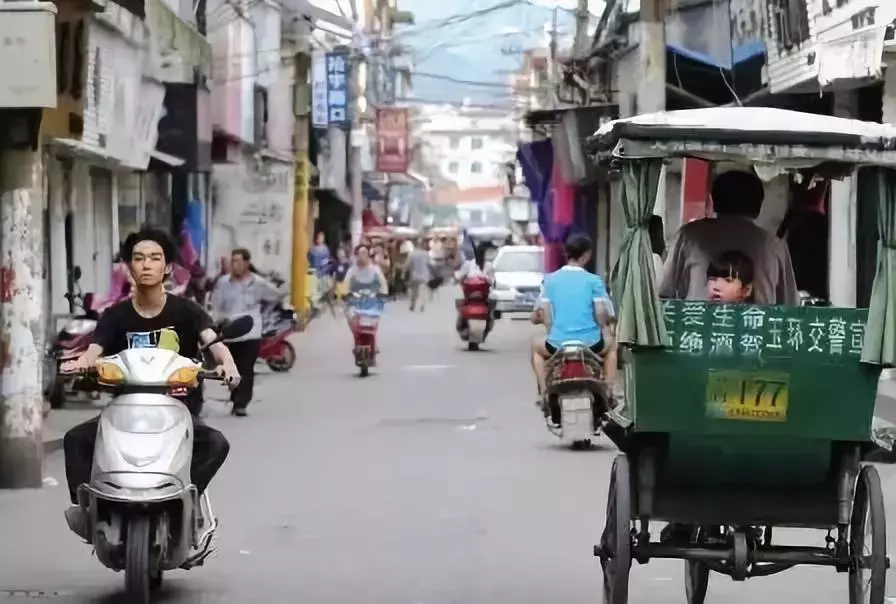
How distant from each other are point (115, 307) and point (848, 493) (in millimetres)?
3439

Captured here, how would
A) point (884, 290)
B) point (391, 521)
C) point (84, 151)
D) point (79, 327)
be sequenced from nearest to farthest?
1. point (884, 290)
2. point (391, 521)
3. point (79, 327)
4. point (84, 151)

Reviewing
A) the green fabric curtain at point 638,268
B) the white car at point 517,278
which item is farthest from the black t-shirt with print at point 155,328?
the white car at point 517,278

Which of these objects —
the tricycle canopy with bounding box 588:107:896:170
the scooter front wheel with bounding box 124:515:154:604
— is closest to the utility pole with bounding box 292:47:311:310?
the scooter front wheel with bounding box 124:515:154:604

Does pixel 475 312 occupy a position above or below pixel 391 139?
below

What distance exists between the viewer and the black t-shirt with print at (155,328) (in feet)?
25.1

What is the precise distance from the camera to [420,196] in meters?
107

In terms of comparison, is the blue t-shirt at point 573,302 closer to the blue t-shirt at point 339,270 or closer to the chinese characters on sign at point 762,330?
the chinese characters on sign at point 762,330

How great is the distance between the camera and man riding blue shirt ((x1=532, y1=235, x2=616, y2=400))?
44.8 ft

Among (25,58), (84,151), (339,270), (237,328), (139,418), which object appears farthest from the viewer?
(339,270)

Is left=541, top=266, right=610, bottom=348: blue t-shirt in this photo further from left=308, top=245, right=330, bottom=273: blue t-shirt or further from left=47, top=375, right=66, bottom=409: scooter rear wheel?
left=308, top=245, right=330, bottom=273: blue t-shirt

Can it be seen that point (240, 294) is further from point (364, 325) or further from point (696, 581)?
point (696, 581)

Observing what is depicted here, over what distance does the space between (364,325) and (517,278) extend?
13.5m

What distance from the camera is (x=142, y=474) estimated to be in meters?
7.09

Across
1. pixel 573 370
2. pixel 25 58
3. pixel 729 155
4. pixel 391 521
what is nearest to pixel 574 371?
pixel 573 370
